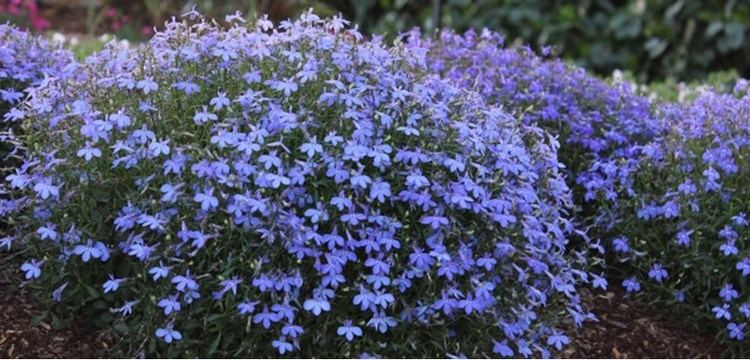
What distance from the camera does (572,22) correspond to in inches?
336

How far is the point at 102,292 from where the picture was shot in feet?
10.6

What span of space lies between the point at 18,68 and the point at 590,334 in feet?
7.15

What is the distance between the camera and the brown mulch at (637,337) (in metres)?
3.71

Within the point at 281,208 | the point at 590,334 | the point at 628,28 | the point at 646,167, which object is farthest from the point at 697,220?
the point at 628,28

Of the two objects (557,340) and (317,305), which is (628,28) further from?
(317,305)

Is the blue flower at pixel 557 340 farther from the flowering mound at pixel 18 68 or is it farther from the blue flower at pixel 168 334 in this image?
the flowering mound at pixel 18 68

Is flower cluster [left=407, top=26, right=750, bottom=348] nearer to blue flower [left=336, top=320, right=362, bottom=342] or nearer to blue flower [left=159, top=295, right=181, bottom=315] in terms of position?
blue flower [left=336, top=320, right=362, bottom=342]

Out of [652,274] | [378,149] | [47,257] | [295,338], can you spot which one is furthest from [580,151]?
[47,257]

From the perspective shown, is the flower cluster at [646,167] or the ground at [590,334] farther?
the flower cluster at [646,167]

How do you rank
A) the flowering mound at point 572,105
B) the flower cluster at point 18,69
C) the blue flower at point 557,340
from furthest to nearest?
the flowering mound at point 572,105
the flower cluster at point 18,69
the blue flower at point 557,340

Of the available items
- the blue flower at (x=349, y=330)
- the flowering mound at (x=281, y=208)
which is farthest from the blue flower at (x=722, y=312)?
the blue flower at (x=349, y=330)

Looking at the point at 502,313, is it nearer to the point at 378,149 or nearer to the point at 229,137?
the point at 378,149

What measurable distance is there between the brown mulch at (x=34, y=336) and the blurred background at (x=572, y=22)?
15.2ft

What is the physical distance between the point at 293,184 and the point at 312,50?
0.60m
